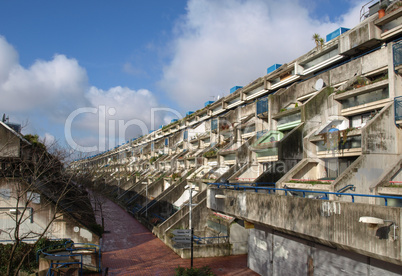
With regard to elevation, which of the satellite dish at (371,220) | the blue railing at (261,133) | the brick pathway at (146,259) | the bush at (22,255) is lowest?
the brick pathway at (146,259)

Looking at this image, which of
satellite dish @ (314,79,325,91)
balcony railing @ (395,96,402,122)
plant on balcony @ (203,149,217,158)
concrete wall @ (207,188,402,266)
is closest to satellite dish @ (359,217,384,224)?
concrete wall @ (207,188,402,266)

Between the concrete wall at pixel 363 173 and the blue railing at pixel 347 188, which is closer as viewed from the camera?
the blue railing at pixel 347 188

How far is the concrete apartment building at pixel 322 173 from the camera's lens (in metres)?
10.2

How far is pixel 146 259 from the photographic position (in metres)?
21.0

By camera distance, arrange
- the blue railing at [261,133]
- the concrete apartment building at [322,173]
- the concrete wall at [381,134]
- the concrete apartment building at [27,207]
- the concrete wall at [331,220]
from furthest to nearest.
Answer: the blue railing at [261,133]
the concrete apartment building at [27,207]
the concrete wall at [381,134]
the concrete apartment building at [322,173]
the concrete wall at [331,220]

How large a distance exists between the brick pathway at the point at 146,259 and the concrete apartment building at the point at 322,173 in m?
0.76

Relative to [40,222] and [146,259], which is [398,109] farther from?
[40,222]

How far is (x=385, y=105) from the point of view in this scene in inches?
576

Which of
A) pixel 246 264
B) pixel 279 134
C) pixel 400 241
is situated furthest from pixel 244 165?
pixel 400 241

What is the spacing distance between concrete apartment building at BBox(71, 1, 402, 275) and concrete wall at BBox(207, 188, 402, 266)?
31 mm

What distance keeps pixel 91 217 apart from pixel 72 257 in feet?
43.1

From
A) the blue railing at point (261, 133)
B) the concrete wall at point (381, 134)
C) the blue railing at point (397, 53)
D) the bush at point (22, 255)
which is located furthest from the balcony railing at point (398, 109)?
the bush at point (22, 255)

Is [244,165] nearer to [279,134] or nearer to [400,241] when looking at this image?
[279,134]

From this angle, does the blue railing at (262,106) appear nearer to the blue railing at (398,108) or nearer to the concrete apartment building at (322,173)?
the concrete apartment building at (322,173)
